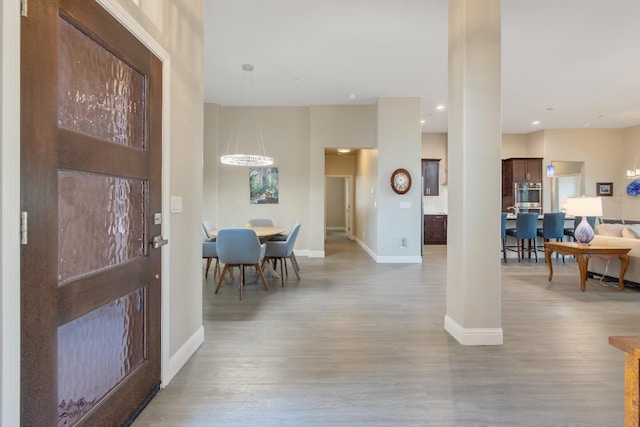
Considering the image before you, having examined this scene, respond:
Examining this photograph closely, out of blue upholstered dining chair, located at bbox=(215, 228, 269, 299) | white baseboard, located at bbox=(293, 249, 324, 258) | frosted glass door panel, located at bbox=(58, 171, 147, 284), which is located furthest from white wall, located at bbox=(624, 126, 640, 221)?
frosted glass door panel, located at bbox=(58, 171, 147, 284)

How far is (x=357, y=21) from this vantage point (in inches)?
147

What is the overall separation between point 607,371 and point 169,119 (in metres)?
3.33

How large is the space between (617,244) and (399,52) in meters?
3.87

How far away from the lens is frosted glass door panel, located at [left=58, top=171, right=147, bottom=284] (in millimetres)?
1304

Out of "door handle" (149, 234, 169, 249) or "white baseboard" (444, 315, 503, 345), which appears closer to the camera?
"door handle" (149, 234, 169, 249)

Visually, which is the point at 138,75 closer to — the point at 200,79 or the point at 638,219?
the point at 200,79

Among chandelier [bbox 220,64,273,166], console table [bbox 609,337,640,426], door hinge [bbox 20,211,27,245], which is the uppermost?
chandelier [bbox 220,64,273,166]

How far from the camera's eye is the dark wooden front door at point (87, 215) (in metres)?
1.12

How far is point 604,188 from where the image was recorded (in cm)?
890

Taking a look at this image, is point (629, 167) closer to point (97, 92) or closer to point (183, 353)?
point (183, 353)

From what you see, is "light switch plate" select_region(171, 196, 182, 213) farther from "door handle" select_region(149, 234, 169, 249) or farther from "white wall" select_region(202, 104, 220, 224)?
"white wall" select_region(202, 104, 220, 224)

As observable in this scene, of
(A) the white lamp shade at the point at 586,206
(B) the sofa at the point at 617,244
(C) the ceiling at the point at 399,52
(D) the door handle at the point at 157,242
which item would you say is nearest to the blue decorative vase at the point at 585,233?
(A) the white lamp shade at the point at 586,206

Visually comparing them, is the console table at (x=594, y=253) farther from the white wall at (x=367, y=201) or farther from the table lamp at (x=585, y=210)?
the white wall at (x=367, y=201)

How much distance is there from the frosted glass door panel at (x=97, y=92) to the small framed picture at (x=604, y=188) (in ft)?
36.2
